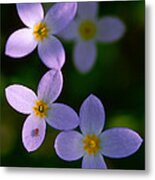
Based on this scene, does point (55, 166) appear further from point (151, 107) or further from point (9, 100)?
point (151, 107)

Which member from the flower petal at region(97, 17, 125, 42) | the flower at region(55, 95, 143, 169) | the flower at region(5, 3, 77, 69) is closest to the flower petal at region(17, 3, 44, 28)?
the flower at region(5, 3, 77, 69)

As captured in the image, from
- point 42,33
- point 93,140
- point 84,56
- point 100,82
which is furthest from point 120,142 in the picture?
point 42,33

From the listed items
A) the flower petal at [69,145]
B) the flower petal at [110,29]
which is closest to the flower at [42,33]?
the flower petal at [110,29]

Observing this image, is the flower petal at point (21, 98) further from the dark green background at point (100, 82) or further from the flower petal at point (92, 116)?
the flower petal at point (92, 116)

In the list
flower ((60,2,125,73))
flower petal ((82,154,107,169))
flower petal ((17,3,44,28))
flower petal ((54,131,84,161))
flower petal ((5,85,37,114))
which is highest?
flower petal ((17,3,44,28))

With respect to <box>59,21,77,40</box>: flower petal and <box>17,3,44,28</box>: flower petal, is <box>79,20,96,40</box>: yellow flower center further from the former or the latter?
<box>17,3,44,28</box>: flower petal

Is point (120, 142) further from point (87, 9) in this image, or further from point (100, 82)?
point (87, 9)
